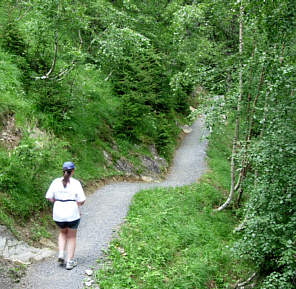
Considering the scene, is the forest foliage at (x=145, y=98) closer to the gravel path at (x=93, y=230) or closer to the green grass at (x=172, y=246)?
the green grass at (x=172, y=246)

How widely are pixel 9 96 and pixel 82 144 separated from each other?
3.22m

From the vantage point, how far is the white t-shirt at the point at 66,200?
5.55 metres

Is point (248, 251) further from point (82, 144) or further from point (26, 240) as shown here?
point (82, 144)

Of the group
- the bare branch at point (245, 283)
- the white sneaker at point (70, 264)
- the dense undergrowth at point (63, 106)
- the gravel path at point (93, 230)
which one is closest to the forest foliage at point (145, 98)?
the dense undergrowth at point (63, 106)

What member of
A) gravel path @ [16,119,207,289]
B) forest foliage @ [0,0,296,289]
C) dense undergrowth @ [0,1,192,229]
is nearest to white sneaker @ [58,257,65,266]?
gravel path @ [16,119,207,289]

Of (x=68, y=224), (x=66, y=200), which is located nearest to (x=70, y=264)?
(x=68, y=224)

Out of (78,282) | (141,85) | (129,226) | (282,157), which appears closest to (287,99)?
(282,157)

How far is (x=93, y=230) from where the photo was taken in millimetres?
7781

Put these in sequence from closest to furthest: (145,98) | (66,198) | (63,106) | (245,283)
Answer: (66,198), (245,283), (63,106), (145,98)

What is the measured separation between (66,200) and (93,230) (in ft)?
8.11

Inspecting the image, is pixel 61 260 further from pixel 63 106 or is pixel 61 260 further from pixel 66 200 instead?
pixel 63 106

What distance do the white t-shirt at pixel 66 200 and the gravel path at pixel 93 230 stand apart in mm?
959

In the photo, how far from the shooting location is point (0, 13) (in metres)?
15.0

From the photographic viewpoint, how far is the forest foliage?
661 cm
